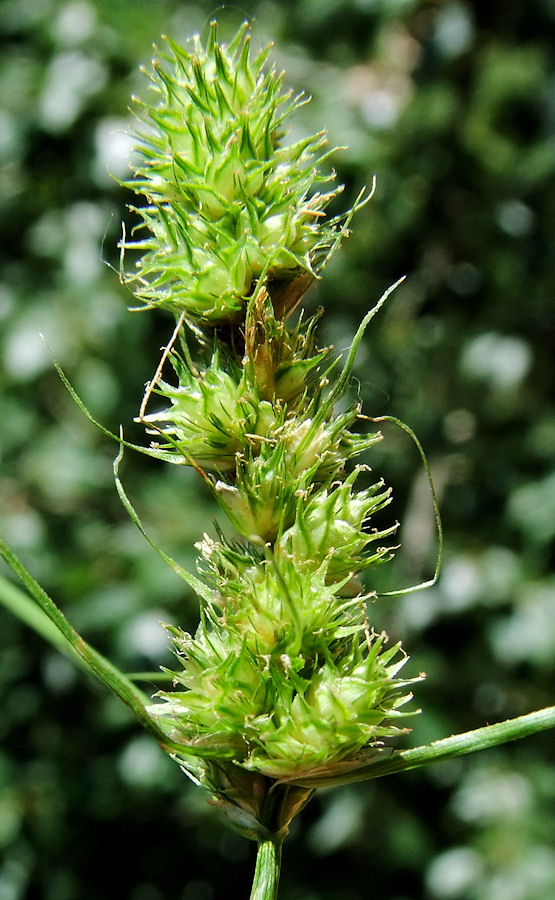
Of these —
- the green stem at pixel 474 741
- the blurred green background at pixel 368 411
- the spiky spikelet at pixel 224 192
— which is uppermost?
the spiky spikelet at pixel 224 192

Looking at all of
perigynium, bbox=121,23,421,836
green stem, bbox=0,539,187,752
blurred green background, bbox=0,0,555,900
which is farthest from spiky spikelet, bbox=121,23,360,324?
blurred green background, bbox=0,0,555,900

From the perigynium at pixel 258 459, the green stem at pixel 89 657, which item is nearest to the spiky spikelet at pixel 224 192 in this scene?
the perigynium at pixel 258 459

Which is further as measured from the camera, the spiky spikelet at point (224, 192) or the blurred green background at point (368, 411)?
the blurred green background at point (368, 411)

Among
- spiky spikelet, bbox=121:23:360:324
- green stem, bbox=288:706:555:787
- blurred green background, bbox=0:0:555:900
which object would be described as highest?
spiky spikelet, bbox=121:23:360:324

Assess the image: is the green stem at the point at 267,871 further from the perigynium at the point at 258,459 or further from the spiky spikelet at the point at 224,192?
the spiky spikelet at the point at 224,192

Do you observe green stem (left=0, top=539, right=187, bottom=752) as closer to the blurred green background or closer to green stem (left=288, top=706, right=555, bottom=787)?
green stem (left=288, top=706, right=555, bottom=787)

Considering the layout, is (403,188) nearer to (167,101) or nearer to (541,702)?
(541,702)

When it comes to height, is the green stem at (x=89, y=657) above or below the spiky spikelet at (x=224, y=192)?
below
